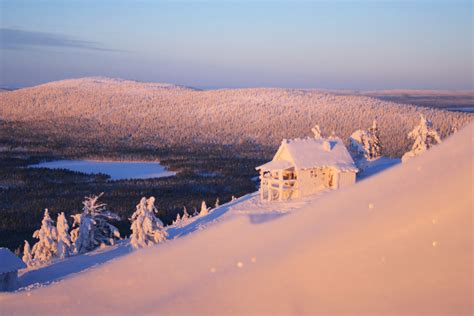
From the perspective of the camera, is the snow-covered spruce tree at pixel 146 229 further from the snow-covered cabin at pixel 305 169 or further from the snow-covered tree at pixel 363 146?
the snow-covered tree at pixel 363 146

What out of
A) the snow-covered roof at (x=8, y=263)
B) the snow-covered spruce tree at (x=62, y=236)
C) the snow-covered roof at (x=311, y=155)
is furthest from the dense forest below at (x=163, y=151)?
the snow-covered roof at (x=8, y=263)

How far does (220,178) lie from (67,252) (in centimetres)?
5634

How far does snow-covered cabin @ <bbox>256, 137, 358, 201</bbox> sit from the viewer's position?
2738cm

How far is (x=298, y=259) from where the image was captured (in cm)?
198

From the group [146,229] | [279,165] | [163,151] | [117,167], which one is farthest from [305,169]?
[163,151]

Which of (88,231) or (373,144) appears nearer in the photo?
(88,231)

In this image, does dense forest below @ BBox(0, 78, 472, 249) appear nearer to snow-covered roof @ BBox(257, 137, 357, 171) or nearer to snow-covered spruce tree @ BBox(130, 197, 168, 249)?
snow-covered roof @ BBox(257, 137, 357, 171)

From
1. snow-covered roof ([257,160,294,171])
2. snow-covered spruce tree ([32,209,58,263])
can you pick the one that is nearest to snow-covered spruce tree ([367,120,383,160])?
snow-covered roof ([257,160,294,171])

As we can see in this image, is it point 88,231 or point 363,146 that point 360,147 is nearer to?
point 363,146

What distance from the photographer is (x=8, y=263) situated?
69.5 ft

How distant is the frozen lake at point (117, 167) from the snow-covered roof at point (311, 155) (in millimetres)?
64172

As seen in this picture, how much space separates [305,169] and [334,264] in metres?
25.7

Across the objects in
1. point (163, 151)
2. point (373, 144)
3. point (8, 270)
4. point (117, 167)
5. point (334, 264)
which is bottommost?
point (117, 167)

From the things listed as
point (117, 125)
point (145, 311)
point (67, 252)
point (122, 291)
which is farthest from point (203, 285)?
point (117, 125)
